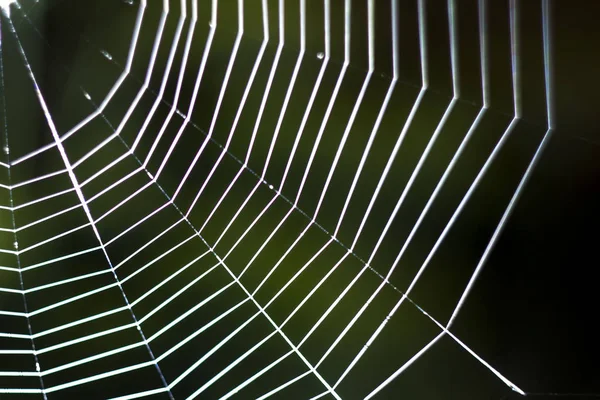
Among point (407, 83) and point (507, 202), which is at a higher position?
point (407, 83)

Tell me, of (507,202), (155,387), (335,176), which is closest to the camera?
(507,202)

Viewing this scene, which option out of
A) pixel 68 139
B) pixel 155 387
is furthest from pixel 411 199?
pixel 68 139

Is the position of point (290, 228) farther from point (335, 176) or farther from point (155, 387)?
point (155, 387)

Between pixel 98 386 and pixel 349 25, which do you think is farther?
pixel 98 386

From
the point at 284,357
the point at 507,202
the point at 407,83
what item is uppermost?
the point at 407,83

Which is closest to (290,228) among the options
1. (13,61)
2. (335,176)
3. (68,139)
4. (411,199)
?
(335,176)

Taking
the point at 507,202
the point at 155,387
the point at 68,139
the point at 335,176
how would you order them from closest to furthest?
the point at 507,202 → the point at 335,176 → the point at 155,387 → the point at 68,139
